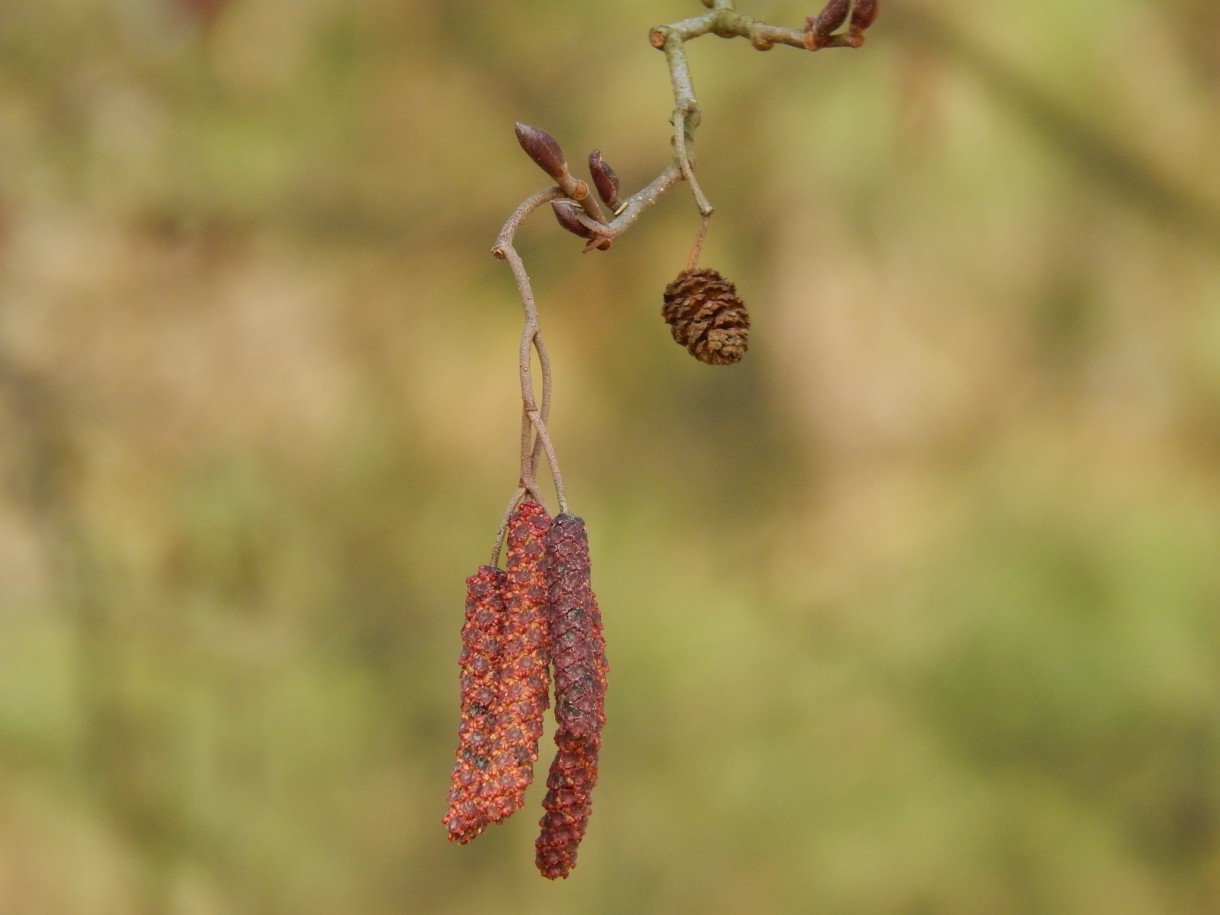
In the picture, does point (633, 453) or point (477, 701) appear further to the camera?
point (633, 453)

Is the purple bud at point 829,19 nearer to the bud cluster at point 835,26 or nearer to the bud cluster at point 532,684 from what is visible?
the bud cluster at point 835,26

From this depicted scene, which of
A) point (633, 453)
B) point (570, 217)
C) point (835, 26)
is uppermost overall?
point (835, 26)

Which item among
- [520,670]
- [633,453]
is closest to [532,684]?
[520,670]

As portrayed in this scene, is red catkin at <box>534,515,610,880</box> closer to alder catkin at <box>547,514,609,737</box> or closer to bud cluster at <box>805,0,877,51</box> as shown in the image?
alder catkin at <box>547,514,609,737</box>

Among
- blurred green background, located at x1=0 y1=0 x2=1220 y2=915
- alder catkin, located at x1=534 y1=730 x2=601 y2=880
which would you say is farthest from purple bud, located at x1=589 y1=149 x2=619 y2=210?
blurred green background, located at x1=0 y1=0 x2=1220 y2=915

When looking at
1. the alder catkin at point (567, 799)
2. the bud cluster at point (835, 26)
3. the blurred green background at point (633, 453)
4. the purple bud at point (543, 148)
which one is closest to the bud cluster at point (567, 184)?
the purple bud at point (543, 148)

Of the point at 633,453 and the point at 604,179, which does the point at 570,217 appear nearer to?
the point at 604,179
